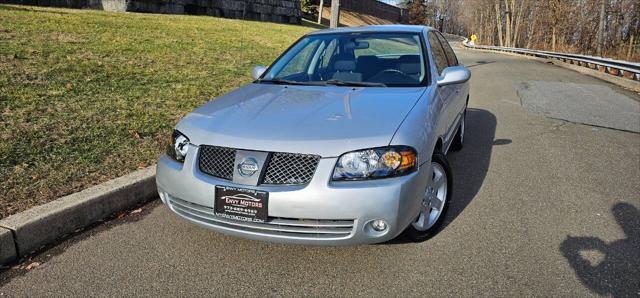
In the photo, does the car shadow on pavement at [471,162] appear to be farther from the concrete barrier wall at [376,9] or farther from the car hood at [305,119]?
the concrete barrier wall at [376,9]

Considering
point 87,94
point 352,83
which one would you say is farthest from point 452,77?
point 87,94

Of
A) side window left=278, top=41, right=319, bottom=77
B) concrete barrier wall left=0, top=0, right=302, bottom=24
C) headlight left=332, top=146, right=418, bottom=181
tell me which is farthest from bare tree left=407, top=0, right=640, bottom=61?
headlight left=332, top=146, right=418, bottom=181

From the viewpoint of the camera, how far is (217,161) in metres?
2.71

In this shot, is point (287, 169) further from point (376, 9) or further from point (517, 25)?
point (376, 9)

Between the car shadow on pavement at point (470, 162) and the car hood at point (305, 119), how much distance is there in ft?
2.97

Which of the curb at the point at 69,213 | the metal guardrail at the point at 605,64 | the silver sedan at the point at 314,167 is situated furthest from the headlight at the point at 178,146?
the metal guardrail at the point at 605,64

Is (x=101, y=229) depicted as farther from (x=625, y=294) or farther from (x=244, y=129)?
(x=625, y=294)

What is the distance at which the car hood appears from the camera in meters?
2.59

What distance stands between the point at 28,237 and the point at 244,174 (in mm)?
1568

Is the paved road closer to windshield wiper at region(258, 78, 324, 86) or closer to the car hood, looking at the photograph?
the car hood

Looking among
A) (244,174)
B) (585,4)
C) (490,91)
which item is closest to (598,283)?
(244,174)

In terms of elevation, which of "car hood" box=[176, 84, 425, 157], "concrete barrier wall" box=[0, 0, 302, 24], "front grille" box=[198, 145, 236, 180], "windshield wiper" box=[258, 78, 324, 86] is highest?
"concrete barrier wall" box=[0, 0, 302, 24]

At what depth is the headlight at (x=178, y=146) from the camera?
297 centimetres

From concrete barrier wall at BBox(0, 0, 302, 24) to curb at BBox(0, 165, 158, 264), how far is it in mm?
14037
